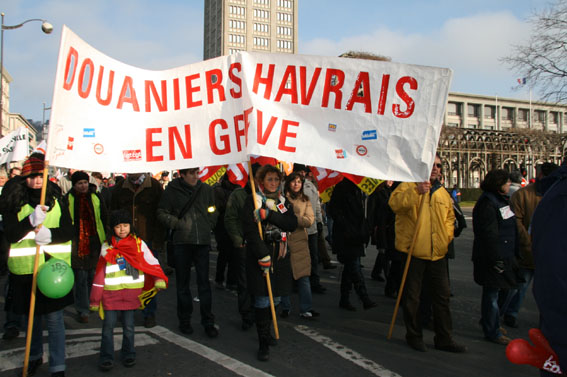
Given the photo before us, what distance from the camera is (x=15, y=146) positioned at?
10156mm

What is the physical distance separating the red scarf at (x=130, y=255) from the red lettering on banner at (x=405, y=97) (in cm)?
284

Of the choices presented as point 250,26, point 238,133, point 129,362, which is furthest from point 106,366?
point 250,26

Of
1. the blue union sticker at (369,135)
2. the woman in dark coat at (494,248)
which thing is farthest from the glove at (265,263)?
the woman in dark coat at (494,248)

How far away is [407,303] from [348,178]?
1965mm

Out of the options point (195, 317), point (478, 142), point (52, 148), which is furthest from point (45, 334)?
point (478, 142)

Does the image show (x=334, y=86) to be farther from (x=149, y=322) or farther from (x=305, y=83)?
(x=149, y=322)

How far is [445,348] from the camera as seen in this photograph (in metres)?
4.67

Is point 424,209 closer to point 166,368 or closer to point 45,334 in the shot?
point 166,368

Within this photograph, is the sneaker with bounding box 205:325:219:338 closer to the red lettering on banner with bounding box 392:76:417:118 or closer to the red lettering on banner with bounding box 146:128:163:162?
the red lettering on banner with bounding box 146:128:163:162

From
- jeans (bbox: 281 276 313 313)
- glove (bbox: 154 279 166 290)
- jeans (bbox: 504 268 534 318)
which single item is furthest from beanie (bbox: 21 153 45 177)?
jeans (bbox: 504 268 534 318)

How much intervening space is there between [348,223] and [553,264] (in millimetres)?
4397

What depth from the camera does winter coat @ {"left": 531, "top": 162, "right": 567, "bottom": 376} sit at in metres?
1.85

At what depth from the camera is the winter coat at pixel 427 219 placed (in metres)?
4.77

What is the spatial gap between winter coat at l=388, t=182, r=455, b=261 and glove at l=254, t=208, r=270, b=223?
4.78 ft
